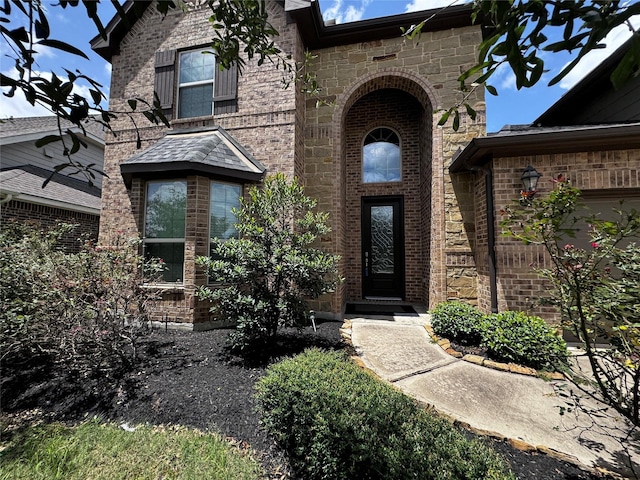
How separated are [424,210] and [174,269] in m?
5.82

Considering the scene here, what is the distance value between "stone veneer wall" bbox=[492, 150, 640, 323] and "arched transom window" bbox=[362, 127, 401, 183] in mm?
3220

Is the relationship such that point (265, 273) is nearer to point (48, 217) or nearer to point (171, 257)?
point (171, 257)

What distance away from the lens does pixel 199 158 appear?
482 cm

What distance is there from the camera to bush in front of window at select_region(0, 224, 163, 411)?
3.09 m

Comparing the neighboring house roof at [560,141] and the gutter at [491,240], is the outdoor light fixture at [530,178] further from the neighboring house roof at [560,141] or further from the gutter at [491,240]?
the gutter at [491,240]

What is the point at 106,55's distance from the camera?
21.9 feet

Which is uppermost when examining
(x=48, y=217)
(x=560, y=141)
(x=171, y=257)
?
(x=560, y=141)

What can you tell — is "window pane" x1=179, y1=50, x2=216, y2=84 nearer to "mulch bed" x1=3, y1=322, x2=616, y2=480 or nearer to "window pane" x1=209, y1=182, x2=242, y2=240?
"window pane" x1=209, y1=182, x2=242, y2=240

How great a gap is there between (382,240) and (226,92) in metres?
5.34

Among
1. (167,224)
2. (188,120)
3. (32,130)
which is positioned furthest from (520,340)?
(32,130)

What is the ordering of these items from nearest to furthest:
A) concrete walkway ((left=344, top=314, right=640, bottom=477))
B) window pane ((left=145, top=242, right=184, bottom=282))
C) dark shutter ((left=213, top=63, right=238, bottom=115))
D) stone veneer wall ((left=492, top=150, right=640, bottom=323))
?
concrete walkway ((left=344, top=314, right=640, bottom=477)) < stone veneer wall ((left=492, top=150, right=640, bottom=323)) < window pane ((left=145, top=242, right=184, bottom=282)) < dark shutter ((left=213, top=63, right=238, bottom=115))

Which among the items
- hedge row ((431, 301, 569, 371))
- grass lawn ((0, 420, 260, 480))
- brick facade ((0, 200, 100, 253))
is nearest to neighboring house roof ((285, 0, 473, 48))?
hedge row ((431, 301, 569, 371))

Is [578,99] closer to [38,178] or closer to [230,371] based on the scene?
[230,371]

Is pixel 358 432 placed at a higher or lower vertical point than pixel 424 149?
lower
